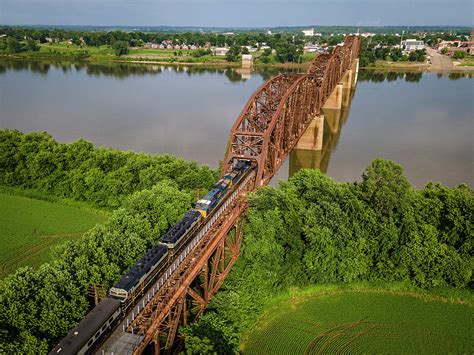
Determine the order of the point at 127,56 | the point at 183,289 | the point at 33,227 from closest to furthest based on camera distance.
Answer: the point at 183,289
the point at 33,227
the point at 127,56

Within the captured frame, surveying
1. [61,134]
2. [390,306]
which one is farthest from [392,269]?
[61,134]

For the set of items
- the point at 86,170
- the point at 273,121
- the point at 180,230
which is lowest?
the point at 86,170

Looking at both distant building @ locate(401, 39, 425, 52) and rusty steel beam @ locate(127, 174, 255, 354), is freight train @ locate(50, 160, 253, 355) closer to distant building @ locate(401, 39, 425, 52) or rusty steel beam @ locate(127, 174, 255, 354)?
rusty steel beam @ locate(127, 174, 255, 354)

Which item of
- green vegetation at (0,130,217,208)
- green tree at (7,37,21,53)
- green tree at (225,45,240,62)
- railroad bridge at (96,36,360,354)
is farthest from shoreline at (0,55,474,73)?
green vegetation at (0,130,217,208)

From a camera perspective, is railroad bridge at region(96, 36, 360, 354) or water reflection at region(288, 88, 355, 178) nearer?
railroad bridge at region(96, 36, 360, 354)

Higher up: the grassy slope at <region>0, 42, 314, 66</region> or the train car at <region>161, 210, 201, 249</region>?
the grassy slope at <region>0, 42, 314, 66</region>

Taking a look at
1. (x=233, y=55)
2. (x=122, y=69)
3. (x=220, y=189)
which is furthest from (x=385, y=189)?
(x=233, y=55)

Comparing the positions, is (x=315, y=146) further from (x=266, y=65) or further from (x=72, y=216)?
(x=266, y=65)

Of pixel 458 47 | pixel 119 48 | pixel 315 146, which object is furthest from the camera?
pixel 458 47
